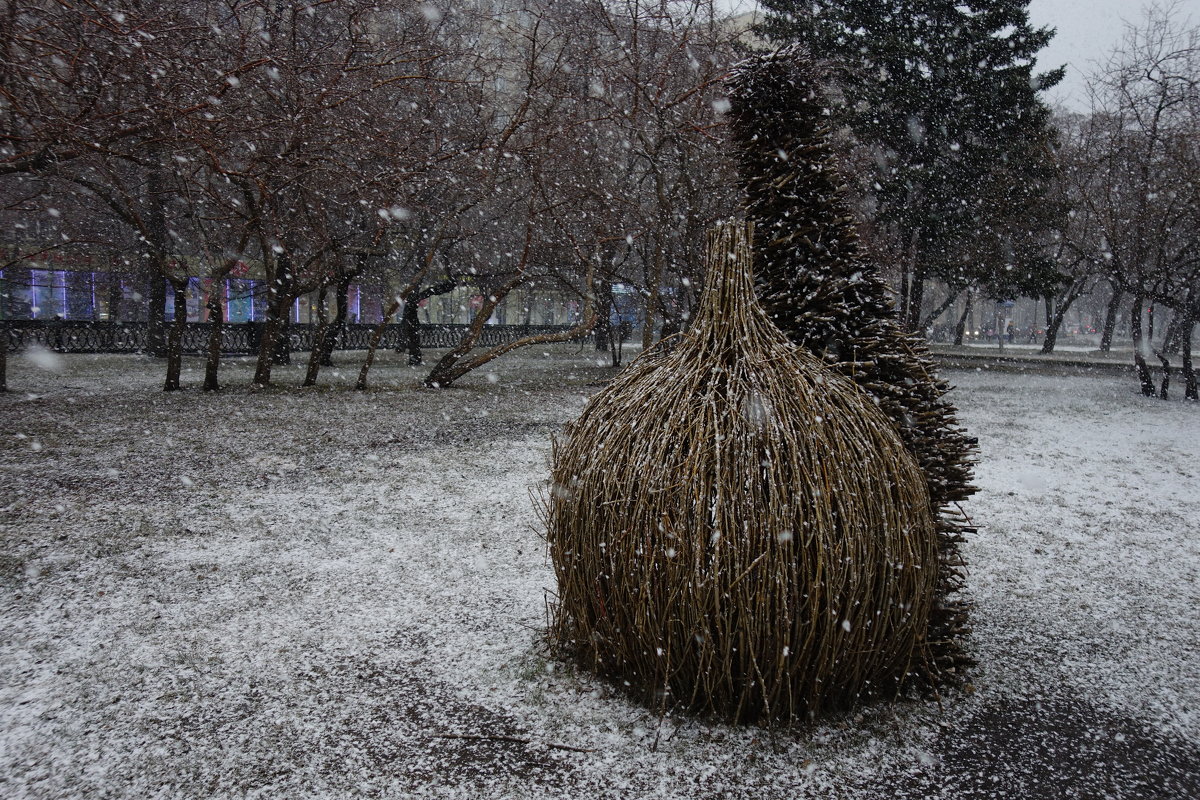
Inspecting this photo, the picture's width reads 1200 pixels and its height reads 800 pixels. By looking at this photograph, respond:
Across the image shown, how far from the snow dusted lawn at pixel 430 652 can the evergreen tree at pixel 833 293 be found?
77 cm

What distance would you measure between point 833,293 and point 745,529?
1.40m

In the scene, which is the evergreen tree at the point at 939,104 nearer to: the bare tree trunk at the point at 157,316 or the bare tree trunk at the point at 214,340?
the bare tree trunk at the point at 214,340

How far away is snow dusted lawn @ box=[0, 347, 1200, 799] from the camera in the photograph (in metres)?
2.96

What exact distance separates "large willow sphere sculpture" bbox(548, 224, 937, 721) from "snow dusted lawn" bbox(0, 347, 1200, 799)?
0.33 m

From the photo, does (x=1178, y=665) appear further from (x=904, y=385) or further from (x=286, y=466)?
(x=286, y=466)

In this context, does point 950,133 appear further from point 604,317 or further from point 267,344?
point 267,344

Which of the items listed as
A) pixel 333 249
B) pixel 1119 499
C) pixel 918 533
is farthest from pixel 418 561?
pixel 333 249

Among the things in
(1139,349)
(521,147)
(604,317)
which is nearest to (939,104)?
(1139,349)

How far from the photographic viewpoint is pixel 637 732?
3.23 metres

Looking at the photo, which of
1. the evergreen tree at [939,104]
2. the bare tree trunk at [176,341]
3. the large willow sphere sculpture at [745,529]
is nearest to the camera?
the large willow sphere sculpture at [745,529]

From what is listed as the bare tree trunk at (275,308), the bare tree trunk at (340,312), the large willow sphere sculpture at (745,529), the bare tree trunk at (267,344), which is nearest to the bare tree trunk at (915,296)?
the bare tree trunk at (340,312)

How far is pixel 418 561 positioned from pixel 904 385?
391cm

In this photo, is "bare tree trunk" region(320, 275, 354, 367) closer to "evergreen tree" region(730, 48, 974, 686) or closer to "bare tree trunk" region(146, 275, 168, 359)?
"bare tree trunk" region(146, 275, 168, 359)

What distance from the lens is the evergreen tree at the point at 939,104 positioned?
2220 cm
